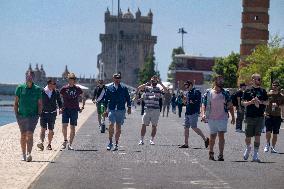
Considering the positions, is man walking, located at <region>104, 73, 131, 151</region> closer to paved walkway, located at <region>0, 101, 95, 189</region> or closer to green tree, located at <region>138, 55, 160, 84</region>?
paved walkway, located at <region>0, 101, 95, 189</region>

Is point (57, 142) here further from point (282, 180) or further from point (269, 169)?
point (282, 180)

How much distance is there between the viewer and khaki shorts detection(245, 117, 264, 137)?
18.2 m

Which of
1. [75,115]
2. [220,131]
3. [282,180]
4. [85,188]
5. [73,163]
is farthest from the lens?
[75,115]

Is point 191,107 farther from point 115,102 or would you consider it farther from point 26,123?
point 26,123

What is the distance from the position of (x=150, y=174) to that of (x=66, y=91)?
6.35 meters

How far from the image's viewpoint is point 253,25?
325ft

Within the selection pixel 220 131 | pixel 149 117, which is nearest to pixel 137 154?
pixel 220 131

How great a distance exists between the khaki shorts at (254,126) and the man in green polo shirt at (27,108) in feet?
14.2

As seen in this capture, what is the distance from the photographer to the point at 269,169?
15930mm

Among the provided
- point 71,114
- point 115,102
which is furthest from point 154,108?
point 71,114

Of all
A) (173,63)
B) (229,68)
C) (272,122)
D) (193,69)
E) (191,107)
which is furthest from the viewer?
(173,63)

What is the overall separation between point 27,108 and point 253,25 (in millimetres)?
83483

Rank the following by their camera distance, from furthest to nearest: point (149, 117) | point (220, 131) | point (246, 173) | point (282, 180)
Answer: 1. point (149, 117)
2. point (220, 131)
3. point (246, 173)
4. point (282, 180)

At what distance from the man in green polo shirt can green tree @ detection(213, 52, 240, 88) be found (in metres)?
110
